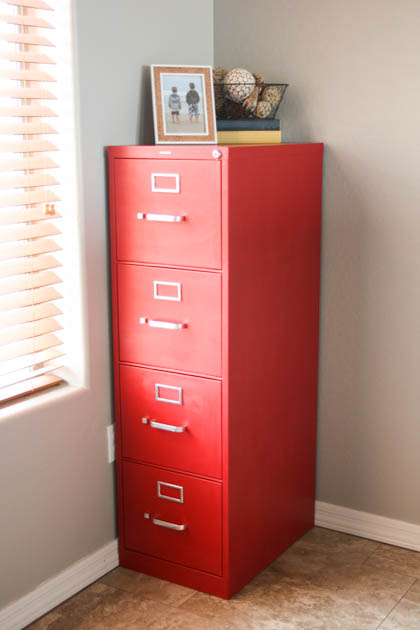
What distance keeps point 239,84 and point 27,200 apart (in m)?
0.77

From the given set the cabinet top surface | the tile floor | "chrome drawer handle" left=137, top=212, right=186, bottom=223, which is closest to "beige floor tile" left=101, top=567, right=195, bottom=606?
the tile floor

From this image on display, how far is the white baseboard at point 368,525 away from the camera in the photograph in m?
2.50

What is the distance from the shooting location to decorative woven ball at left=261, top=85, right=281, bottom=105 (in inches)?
95.4

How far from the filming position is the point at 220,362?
2.09m

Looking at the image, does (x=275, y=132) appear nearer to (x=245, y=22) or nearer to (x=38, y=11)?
(x=245, y=22)

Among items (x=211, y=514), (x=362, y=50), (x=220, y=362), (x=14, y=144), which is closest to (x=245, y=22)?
(x=362, y=50)

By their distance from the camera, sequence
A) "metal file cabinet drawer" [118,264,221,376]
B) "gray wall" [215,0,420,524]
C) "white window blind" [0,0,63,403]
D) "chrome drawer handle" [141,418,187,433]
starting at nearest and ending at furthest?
"white window blind" [0,0,63,403], "metal file cabinet drawer" [118,264,221,376], "chrome drawer handle" [141,418,187,433], "gray wall" [215,0,420,524]

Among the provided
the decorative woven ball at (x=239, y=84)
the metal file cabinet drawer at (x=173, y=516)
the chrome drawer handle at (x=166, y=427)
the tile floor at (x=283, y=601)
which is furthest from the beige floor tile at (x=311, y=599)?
the decorative woven ball at (x=239, y=84)

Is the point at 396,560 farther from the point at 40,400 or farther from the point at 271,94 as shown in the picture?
the point at 271,94

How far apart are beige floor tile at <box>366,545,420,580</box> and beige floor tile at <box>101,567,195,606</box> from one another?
2.00 ft

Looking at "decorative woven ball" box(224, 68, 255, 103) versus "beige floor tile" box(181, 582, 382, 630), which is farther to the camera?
"decorative woven ball" box(224, 68, 255, 103)

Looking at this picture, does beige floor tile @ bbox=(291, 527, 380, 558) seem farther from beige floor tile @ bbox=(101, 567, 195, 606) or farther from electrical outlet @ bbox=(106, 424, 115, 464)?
electrical outlet @ bbox=(106, 424, 115, 464)

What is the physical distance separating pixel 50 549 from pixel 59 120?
1208 mm

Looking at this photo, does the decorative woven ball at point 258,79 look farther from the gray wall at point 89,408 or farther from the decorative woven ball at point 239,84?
the gray wall at point 89,408
